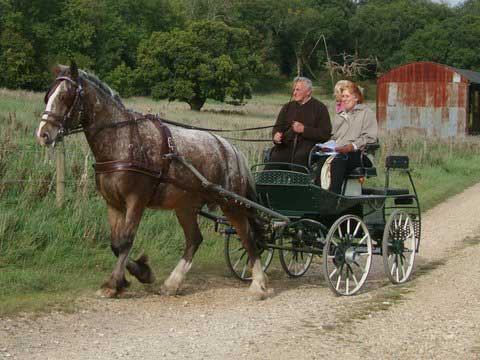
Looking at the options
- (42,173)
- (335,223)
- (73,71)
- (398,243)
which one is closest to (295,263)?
(398,243)

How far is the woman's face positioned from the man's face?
1.52ft

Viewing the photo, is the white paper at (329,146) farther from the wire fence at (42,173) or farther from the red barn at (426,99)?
the red barn at (426,99)

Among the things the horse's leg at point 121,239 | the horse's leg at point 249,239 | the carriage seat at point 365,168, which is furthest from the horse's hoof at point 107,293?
the carriage seat at point 365,168

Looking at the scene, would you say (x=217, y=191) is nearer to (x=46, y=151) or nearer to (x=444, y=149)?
(x=46, y=151)

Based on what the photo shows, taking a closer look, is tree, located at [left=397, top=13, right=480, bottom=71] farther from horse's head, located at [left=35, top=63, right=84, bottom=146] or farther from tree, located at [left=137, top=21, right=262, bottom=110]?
horse's head, located at [left=35, top=63, right=84, bottom=146]

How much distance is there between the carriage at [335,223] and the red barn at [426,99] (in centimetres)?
2965

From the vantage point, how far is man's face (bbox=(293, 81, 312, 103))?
8922 millimetres

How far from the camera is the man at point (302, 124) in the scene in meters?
8.88

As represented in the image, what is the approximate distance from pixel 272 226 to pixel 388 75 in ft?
107

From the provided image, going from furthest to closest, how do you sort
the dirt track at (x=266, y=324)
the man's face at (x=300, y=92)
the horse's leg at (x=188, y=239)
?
1. the man's face at (x=300, y=92)
2. the horse's leg at (x=188, y=239)
3. the dirt track at (x=266, y=324)

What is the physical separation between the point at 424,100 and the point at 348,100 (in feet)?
101

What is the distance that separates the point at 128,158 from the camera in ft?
24.3

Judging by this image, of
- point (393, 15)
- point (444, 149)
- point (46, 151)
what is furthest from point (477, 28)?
point (46, 151)

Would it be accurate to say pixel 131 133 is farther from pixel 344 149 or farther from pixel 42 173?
pixel 42 173
